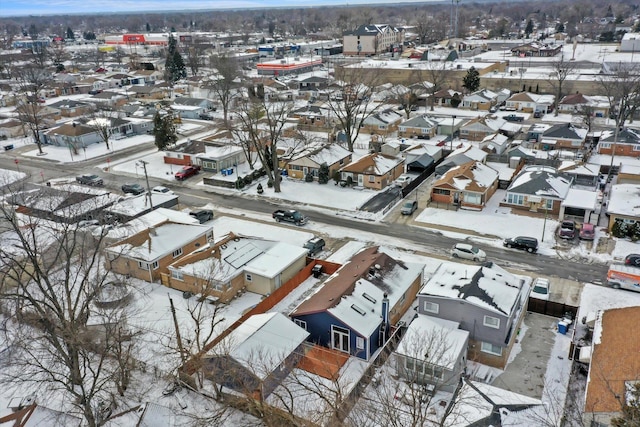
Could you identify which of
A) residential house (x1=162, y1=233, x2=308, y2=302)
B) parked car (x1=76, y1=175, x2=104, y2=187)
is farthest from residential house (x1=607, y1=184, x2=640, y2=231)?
parked car (x1=76, y1=175, x2=104, y2=187)

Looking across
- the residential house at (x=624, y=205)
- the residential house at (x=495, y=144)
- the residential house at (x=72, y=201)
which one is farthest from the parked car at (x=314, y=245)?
the residential house at (x=495, y=144)

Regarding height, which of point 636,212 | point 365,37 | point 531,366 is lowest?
point 531,366

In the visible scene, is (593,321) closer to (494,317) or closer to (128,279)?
(494,317)

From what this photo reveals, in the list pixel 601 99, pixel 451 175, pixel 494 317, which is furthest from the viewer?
pixel 601 99

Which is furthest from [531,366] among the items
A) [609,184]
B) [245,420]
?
[609,184]

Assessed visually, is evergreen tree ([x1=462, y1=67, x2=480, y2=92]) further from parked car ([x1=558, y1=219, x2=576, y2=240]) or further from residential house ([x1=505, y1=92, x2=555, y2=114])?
parked car ([x1=558, y1=219, x2=576, y2=240])

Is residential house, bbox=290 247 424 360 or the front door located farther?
the front door

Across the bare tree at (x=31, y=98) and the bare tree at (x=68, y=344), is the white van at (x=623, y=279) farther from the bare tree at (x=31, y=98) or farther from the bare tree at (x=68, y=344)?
the bare tree at (x=31, y=98)
